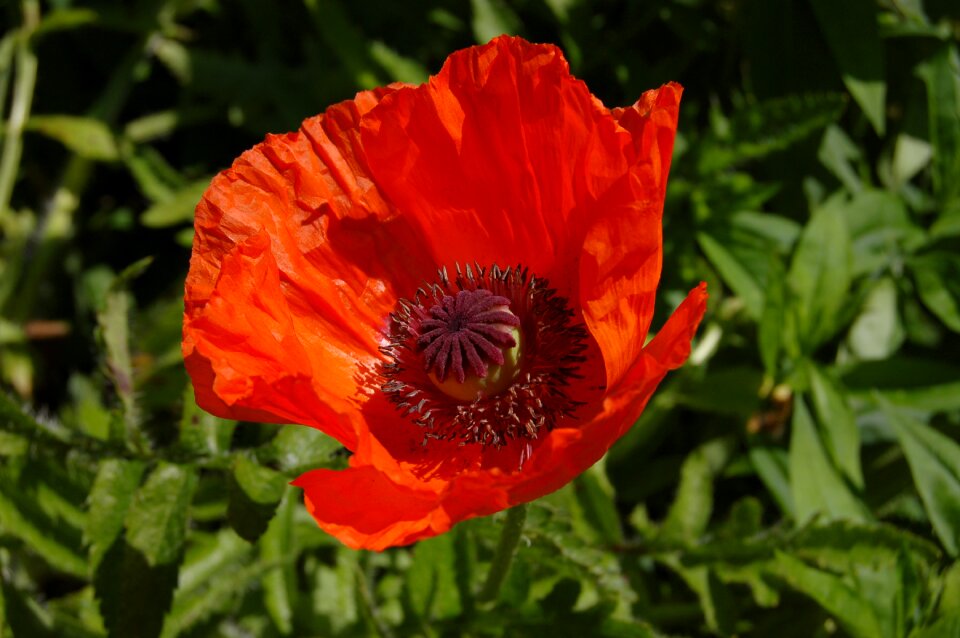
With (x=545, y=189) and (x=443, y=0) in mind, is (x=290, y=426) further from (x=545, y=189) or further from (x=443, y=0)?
(x=443, y=0)

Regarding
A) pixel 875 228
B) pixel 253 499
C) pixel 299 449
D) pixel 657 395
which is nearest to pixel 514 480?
pixel 253 499

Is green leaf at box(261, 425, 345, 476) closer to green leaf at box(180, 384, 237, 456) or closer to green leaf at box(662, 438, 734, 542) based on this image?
green leaf at box(180, 384, 237, 456)

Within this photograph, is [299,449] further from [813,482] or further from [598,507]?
[813,482]

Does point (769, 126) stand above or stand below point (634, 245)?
below

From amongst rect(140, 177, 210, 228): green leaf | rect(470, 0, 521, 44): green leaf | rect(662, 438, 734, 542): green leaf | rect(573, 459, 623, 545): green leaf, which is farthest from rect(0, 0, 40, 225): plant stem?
rect(662, 438, 734, 542): green leaf

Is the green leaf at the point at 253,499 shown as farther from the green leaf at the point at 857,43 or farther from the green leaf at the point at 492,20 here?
the green leaf at the point at 857,43

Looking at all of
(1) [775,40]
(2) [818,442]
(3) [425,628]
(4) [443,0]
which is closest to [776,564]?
(2) [818,442]

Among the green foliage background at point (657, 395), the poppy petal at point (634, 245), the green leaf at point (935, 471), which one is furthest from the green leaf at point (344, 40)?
the green leaf at point (935, 471)
